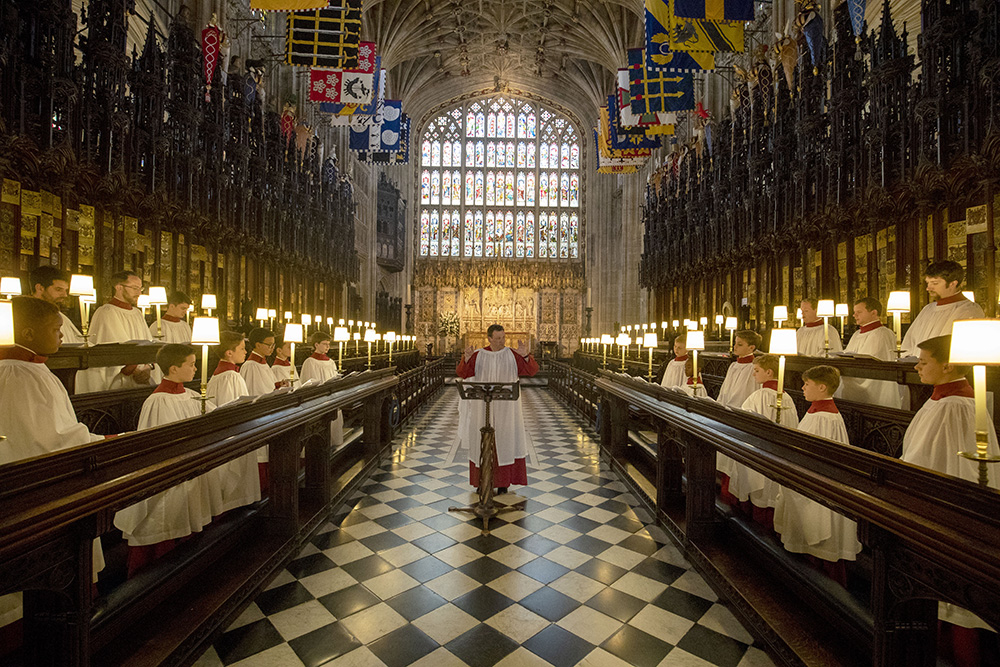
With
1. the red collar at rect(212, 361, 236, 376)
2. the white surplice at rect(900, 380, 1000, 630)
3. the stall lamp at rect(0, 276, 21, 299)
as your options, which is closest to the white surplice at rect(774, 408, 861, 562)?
the white surplice at rect(900, 380, 1000, 630)

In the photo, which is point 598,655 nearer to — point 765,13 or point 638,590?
point 638,590

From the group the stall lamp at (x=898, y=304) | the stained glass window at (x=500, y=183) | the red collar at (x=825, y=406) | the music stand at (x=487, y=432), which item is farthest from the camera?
the stained glass window at (x=500, y=183)

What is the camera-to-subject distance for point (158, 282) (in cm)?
931

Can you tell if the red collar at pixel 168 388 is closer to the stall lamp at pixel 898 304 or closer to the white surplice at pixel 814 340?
the stall lamp at pixel 898 304

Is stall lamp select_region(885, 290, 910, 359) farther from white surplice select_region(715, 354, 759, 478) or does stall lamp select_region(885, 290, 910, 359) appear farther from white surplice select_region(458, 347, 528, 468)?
white surplice select_region(458, 347, 528, 468)

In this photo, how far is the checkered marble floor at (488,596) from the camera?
2.81m

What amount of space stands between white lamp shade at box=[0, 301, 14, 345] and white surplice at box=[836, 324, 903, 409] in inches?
247

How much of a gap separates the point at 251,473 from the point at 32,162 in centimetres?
577

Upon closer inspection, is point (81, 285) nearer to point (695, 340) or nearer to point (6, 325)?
point (6, 325)

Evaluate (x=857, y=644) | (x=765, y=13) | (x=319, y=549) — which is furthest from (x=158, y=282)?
(x=765, y=13)

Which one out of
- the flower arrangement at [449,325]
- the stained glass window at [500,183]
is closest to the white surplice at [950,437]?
the flower arrangement at [449,325]

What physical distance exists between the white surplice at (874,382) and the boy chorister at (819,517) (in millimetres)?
2135

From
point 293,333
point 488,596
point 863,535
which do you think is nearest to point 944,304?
point 863,535

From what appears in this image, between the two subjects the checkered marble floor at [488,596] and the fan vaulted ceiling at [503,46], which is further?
the fan vaulted ceiling at [503,46]
